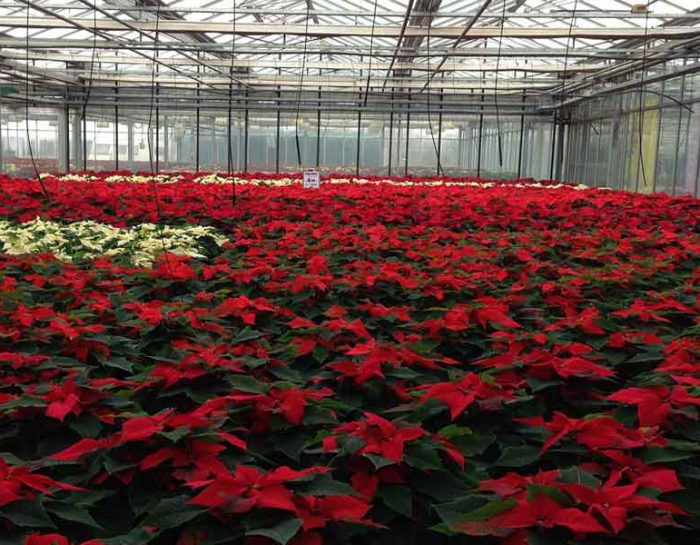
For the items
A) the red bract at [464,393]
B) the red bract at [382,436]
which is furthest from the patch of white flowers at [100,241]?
the red bract at [382,436]

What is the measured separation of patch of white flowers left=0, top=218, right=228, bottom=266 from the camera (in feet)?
12.4

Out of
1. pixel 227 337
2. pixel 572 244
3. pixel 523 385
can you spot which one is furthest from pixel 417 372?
pixel 572 244

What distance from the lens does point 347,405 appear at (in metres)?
1.87

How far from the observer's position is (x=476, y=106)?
59.8 ft

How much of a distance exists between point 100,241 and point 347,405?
264cm

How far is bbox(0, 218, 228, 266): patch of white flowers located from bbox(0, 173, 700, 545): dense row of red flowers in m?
0.36

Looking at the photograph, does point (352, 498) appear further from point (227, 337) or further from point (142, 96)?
point (142, 96)

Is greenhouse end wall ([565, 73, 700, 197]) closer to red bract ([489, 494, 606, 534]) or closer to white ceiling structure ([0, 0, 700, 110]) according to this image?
white ceiling structure ([0, 0, 700, 110])

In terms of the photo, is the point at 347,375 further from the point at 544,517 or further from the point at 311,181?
the point at 311,181

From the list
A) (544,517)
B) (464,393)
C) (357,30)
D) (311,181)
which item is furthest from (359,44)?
(544,517)

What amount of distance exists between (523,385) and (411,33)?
310 inches

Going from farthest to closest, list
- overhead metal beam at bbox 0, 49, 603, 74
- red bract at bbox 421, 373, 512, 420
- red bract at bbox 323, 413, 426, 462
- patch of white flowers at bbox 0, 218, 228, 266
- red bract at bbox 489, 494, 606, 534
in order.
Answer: overhead metal beam at bbox 0, 49, 603, 74
patch of white flowers at bbox 0, 218, 228, 266
red bract at bbox 421, 373, 512, 420
red bract at bbox 323, 413, 426, 462
red bract at bbox 489, 494, 606, 534

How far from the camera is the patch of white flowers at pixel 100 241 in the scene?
379 centimetres

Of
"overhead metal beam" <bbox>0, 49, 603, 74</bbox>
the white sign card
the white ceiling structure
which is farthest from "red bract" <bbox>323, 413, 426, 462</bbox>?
"overhead metal beam" <bbox>0, 49, 603, 74</bbox>
